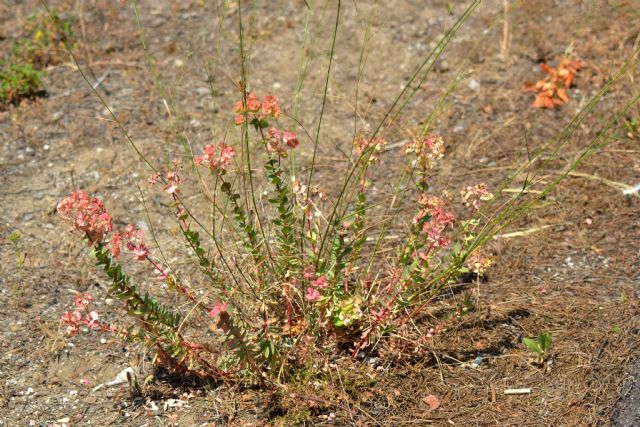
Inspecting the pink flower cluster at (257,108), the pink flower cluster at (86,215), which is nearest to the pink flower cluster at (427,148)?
the pink flower cluster at (257,108)

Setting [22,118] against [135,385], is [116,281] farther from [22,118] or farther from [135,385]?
[22,118]

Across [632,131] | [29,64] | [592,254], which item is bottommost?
[592,254]

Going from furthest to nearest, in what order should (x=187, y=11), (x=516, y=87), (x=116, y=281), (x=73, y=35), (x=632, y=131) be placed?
(x=187, y=11), (x=73, y=35), (x=516, y=87), (x=632, y=131), (x=116, y=281)

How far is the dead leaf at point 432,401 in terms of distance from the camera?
2.53 metres

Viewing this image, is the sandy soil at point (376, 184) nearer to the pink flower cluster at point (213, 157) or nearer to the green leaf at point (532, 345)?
the green leaf at point (532, 345)

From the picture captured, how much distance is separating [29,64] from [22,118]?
401mm

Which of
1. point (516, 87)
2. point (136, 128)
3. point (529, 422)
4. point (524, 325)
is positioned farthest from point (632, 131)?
point (136, 128)

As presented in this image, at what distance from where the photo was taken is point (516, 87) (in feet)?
13.9

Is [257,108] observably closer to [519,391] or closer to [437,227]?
[437,227]

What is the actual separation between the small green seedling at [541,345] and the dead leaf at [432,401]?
389 millimetres

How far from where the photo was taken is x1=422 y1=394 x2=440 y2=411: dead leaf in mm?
2525

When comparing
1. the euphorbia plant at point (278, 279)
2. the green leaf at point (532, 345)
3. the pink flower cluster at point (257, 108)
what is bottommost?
the green leaf at point (532, 345)

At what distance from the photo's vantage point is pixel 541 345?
261cm

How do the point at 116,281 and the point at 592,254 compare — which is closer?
the point at 116,281
